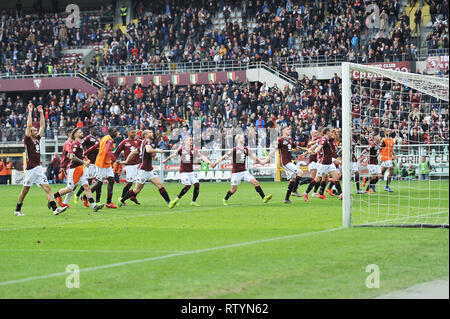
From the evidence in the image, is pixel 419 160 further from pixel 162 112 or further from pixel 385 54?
pixel 162 112

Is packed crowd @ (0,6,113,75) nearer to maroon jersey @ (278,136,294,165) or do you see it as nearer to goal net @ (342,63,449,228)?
goal net @ (342,63,449,228)

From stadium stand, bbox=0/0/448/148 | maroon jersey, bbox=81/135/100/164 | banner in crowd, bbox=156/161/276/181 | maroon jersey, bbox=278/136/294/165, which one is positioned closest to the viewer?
maroon jersey, bbox=81/135/100/164

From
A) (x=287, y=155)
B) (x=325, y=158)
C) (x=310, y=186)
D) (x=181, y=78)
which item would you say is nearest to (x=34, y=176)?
(x=287, y=155)

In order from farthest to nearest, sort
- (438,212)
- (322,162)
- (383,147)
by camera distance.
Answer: (383,147)
(322,162)
(438,212)

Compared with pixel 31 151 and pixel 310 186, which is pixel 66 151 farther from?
pixel 310 186

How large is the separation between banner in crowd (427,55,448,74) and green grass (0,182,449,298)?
83.7 ft

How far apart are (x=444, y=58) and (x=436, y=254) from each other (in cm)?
3297

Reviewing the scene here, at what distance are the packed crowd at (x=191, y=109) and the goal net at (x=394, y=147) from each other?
5.47 metres

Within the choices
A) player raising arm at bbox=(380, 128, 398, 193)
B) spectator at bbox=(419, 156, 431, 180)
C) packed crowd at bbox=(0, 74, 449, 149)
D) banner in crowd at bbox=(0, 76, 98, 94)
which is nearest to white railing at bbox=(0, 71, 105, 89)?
banner in crowd at bbox=(0, 76, 98, 94)

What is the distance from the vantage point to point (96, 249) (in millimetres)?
11750

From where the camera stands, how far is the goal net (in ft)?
47.4

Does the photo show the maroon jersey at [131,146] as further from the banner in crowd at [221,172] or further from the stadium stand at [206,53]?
the stadium stand at [206,53]

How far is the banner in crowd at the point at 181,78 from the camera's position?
4747 cm
